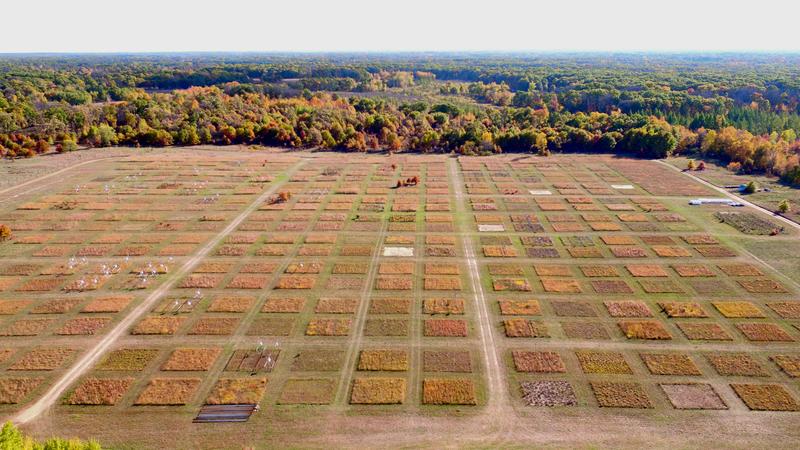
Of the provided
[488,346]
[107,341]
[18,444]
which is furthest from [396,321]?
[18,444]

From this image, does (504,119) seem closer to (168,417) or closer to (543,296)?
(543,296)

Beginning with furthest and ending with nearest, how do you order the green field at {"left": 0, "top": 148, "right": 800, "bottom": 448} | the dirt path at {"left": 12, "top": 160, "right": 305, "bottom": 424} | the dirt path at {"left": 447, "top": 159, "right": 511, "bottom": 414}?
the dirt path at {"left": 447, "top": 159, "right": 511, "bottom": 414} < the dirt path at {"left": 12, "top": 160, "right": 305, "bottom": 424} < the green field at {"left": 0, "top": 148, "right": 800, "bottom": 448}

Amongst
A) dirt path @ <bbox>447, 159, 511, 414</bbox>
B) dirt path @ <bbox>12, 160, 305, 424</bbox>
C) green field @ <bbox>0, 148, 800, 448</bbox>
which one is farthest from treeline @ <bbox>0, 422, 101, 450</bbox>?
dirt path @ <bbox>447, 159, 511, 414</bbox>

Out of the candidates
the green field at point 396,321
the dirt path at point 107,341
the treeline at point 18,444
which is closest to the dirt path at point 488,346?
the green field at point 396,321

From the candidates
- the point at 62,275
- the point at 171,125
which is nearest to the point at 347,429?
the point at 62,275

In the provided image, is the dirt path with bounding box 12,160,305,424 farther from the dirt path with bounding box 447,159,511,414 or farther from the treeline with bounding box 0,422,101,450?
the dirt path with bounding box 447,159,511,414

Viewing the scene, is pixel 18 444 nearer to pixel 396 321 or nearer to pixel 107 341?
pixel 107 341

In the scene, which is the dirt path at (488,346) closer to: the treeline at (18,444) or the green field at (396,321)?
the green field at (396,321)

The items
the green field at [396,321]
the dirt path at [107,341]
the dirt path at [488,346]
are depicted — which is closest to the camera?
the green field at [396,321]
